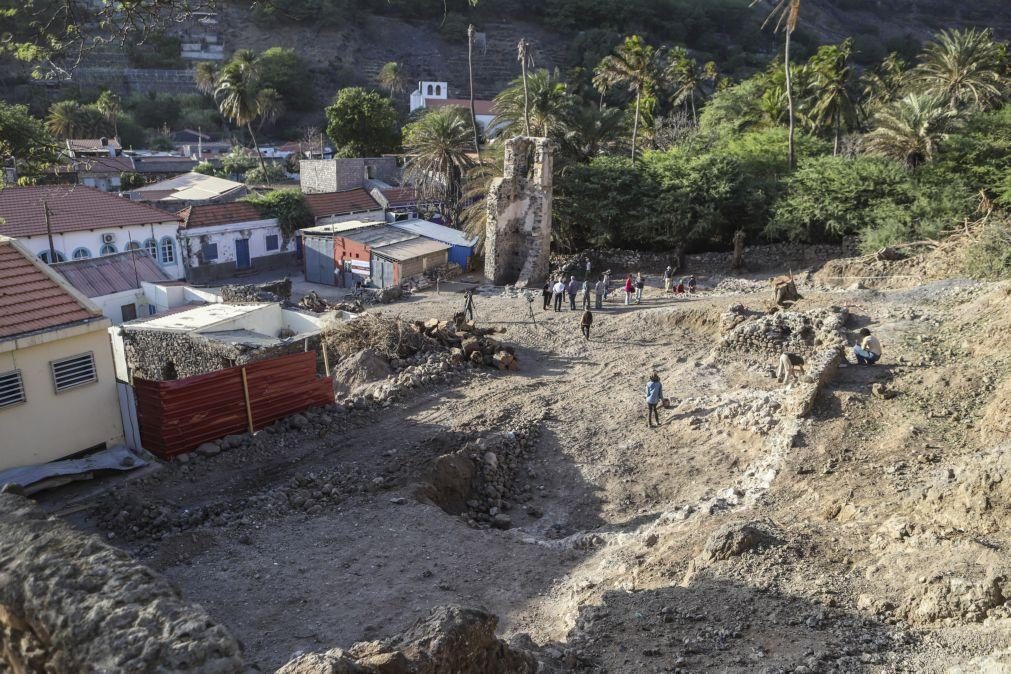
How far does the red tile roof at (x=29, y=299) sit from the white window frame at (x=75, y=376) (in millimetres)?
665

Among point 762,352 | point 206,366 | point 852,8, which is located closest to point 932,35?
point 852,8

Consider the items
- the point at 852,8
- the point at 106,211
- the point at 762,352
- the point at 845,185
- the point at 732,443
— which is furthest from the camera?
the point at 852,8

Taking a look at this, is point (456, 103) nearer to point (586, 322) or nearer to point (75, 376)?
point (586, 322)

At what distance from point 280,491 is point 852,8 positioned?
386 ft

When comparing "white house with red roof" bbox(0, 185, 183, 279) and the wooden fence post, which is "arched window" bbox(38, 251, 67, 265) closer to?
"white house with red roof" bbox(0, 185, 183, 279)

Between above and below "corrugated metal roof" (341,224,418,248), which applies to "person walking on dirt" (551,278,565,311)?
below

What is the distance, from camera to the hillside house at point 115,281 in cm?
2486

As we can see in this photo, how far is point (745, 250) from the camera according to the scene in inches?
1158

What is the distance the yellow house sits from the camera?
12.8 m

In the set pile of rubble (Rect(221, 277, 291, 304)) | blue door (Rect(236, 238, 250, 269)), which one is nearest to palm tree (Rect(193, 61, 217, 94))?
blue door (Rect(236, 238, 250, 269))

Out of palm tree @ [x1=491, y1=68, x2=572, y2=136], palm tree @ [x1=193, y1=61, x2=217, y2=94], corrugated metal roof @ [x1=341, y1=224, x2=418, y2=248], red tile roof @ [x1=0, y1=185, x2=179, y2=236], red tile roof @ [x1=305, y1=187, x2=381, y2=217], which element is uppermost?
palm tree @ [x1=193, y1=61, x2=217, y2=94]

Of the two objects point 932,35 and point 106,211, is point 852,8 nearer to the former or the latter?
point 932,35

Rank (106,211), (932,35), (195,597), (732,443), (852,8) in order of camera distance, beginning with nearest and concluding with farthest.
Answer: (195,597) → (732,443) → (106,211) → (932,35) → (852,8)

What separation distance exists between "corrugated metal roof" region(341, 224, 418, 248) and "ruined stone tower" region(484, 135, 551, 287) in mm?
4703
